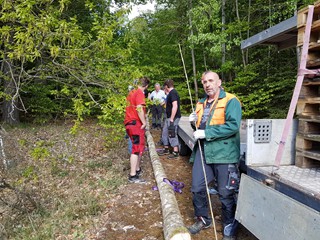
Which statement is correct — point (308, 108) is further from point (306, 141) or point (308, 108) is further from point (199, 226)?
point (199, 226)

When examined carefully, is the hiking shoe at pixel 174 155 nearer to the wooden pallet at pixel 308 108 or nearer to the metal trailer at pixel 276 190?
the metal trailer at pixel 276 190

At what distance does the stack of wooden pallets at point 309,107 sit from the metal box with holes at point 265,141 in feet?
0.36

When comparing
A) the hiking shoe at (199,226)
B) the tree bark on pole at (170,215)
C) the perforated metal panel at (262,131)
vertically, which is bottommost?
the hiking shoe at (199,226)

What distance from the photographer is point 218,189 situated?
329 centimetres

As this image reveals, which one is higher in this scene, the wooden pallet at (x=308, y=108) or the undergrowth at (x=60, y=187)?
the wooden pallet at (x=308, y=108)

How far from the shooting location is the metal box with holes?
2893 mm

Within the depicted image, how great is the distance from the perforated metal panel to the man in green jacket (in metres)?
0.33

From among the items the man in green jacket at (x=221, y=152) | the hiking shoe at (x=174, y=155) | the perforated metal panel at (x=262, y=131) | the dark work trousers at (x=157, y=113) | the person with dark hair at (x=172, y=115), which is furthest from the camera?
the dark work trousers at (x=157, y=113)

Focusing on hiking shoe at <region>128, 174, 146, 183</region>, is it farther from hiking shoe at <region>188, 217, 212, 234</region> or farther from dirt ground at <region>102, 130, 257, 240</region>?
hiking shoe at <region>188, 217, 212, 234</region>

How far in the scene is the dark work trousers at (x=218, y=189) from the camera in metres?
3.25

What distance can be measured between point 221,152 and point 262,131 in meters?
0.58

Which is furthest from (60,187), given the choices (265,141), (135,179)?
(265,141)

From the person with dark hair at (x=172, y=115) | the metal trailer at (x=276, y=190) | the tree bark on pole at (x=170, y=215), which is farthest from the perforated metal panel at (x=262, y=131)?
the person with dark hair at (x=172, y=115)

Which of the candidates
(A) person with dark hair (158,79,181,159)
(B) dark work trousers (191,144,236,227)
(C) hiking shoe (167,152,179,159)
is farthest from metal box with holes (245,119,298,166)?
(C) hiking shoe (167,152,179,159)
